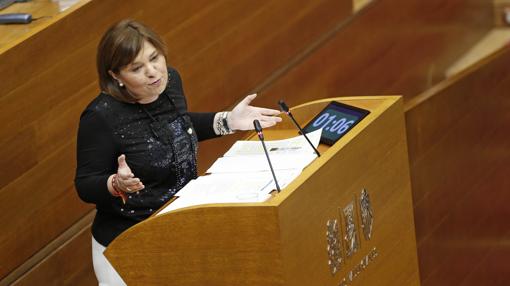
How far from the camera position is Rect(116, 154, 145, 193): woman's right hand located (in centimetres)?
84

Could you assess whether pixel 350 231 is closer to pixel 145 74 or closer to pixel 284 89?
pixel 145 74

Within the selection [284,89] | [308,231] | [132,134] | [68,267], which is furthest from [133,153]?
[284,89]

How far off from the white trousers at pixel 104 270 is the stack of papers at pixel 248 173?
0.31 feet

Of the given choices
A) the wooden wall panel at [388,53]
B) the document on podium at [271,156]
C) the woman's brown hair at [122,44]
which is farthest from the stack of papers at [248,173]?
the wooden wall panel at [388,53]

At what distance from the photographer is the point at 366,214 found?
3.11 feet

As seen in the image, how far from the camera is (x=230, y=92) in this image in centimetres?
144

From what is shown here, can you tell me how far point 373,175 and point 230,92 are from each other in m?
0.50

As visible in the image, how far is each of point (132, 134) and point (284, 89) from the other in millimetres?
652

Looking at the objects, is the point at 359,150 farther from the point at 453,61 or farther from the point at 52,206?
Result: the point at 453,61

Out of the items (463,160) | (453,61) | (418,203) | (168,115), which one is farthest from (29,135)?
(453,61)

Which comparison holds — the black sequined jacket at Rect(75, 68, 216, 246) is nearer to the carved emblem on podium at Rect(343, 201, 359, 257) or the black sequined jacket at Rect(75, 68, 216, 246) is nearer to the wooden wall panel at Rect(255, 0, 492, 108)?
the carved emblem on podium at Rect(343, 201, 359, 257)

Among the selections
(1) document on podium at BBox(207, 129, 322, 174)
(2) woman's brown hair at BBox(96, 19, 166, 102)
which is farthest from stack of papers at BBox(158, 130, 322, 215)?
(2) woman's brown hair at BBox(96, 19, 166, 102)

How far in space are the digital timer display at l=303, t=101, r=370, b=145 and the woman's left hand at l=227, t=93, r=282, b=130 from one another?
0.04m

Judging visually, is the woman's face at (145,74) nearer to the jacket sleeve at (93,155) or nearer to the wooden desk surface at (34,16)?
the jacket sleeve at (93,155)
